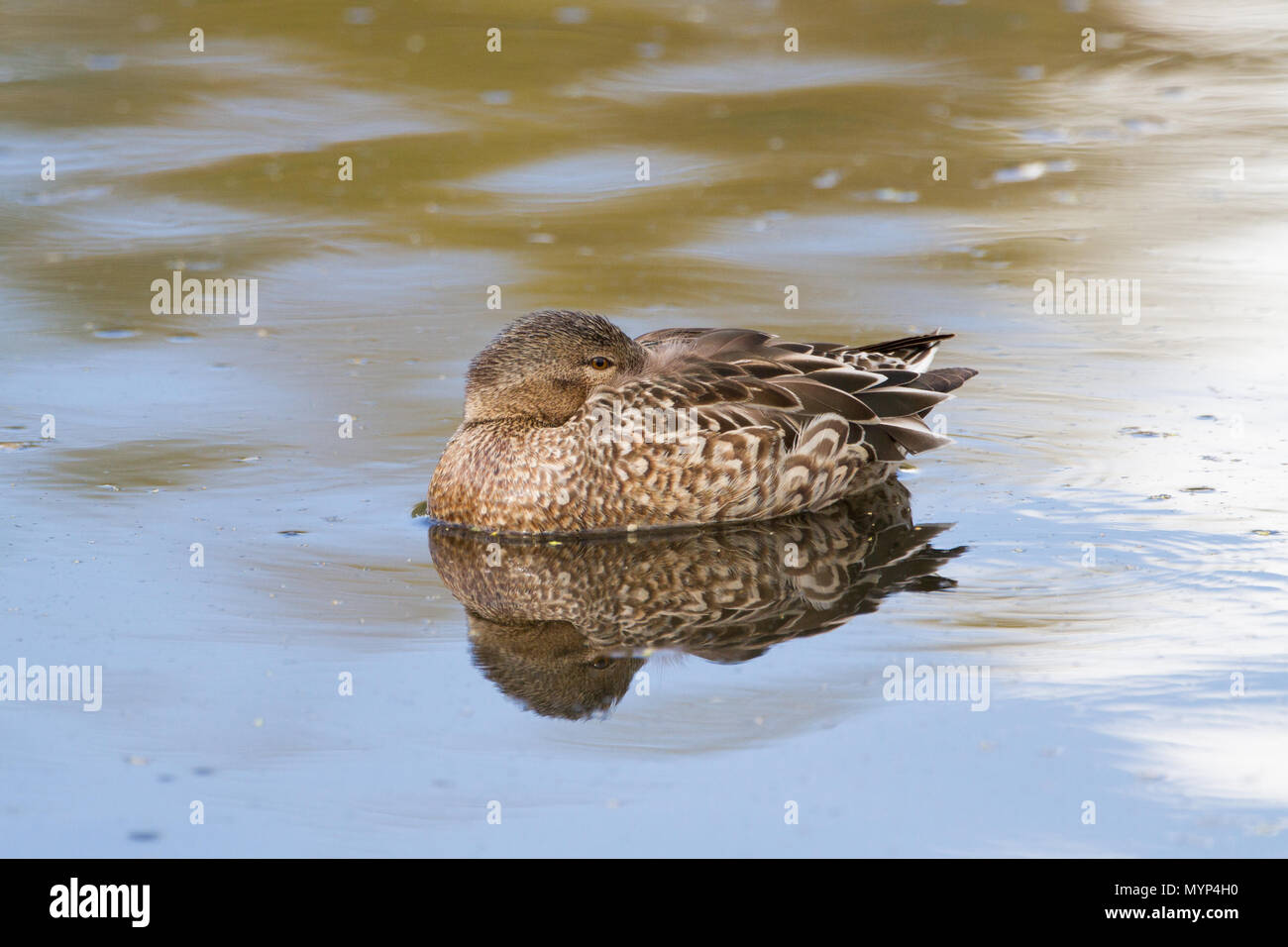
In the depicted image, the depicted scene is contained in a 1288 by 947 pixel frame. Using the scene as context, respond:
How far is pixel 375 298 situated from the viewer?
1103 centimetres

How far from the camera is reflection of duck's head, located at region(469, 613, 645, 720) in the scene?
5707 millimetres

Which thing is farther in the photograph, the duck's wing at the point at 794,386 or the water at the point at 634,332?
the duck's wing at the point at 794,386

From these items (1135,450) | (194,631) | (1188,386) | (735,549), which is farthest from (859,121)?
(194,631)

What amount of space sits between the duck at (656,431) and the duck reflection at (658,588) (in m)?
0.13

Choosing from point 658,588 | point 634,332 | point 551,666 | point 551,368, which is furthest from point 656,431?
point 634,332

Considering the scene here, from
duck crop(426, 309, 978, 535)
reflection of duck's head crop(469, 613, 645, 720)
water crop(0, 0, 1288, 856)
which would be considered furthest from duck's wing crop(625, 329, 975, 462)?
reflection of duck's head crop(469, 613, 645, 720)

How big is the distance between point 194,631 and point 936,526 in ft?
10.5

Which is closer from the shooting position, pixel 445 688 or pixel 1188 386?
pixel 445 688

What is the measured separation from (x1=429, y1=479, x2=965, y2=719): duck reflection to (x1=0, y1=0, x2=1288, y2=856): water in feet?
0.15

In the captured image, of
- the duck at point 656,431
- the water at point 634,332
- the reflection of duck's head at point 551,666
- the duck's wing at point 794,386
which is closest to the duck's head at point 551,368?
the duck at point 656,431

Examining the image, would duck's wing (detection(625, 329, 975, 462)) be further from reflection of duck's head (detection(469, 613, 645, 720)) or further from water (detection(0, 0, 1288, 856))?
reflection of duck's head (detection(469, 613, 645, 720))

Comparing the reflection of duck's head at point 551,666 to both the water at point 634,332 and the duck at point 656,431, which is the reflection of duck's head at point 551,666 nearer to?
the water at point 634,332

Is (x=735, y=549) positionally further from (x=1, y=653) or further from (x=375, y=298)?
(x=375, y=298)

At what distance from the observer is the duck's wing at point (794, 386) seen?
25.2 feet
